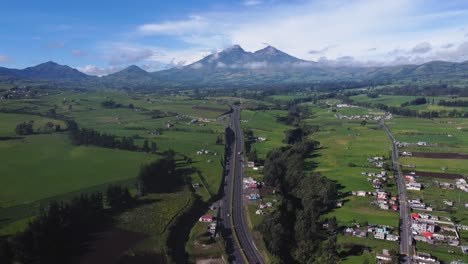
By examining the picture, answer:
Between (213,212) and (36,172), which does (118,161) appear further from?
(213,212)

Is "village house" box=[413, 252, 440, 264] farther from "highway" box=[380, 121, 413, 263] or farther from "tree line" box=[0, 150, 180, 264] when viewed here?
"tree line" box=[0, 150, 180, 264]

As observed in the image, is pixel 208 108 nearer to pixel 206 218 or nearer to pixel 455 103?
pixel 455 103

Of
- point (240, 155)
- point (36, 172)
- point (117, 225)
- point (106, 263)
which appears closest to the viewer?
point (106, 263)

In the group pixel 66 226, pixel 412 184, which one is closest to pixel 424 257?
pixel 412 184

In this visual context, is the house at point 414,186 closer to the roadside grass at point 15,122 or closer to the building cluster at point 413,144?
the building cluster at point 413,144

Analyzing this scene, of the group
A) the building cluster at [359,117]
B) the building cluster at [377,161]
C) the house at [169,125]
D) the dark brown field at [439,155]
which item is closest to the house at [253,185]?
the building cluster at [377,161]

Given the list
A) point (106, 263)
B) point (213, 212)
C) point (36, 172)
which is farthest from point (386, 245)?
point (36, 172)

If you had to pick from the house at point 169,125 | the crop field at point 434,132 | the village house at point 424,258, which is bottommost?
the village house at point 424,258

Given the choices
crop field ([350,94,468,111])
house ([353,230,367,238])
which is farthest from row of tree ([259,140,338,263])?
crop field ([350,94,468,111])
